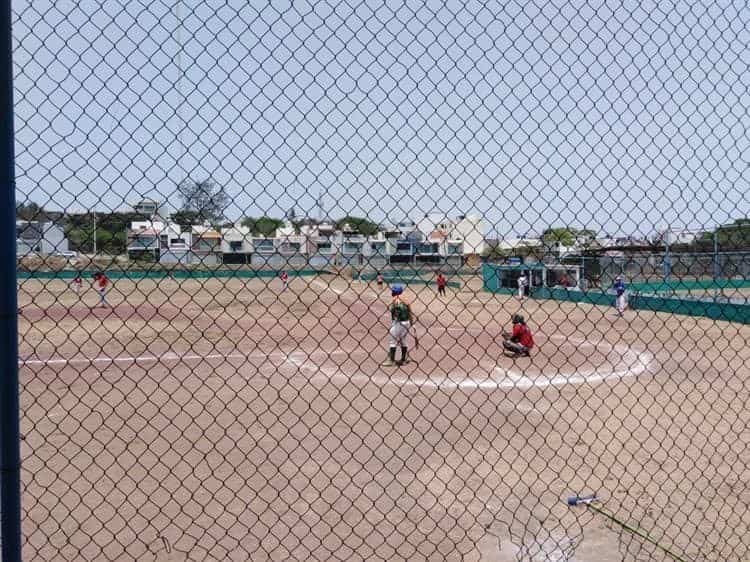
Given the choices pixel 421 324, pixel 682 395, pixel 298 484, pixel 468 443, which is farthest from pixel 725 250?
pixel 298 484

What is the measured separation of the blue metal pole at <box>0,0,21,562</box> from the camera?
2.12 metres

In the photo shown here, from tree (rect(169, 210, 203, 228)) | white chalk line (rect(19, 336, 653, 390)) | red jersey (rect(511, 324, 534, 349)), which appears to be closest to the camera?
tree (rect(169, 210, 203, 228))

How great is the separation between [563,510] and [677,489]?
1172 millimetres

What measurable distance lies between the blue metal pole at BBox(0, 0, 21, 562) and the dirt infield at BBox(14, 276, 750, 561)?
Result: 2661mm

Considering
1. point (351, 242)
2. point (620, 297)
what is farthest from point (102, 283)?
point (351, 242)

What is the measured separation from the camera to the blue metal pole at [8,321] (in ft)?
6.97

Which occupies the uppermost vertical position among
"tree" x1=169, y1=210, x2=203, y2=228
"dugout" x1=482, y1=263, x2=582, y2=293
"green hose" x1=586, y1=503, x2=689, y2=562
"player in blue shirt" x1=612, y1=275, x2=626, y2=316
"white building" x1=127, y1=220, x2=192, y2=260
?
"tree" x1=169, y1=210, x2=203, y2=228

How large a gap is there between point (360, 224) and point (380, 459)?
3648mm

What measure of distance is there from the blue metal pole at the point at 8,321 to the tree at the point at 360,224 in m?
1.57

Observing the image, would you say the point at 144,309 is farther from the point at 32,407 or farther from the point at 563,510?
the point at 563,510

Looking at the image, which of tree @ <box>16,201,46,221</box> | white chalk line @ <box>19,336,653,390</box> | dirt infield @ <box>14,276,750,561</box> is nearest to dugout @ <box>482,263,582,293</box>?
white chalk line @ <box>19,336,653,390</box>

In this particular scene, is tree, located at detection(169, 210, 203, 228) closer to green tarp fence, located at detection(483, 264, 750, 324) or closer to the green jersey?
the green jersey

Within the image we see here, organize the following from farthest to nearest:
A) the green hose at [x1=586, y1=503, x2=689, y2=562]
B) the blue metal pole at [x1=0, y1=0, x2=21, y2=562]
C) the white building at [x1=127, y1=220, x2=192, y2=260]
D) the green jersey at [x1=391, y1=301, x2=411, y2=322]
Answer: the green jersey at [x1=391, y1=301, x2=411, y2=322]
the green hose at [x1=586, y1=503, x2=689, y2=562]
the white building at [x1=127, y1=220, x2=192, y2=260]
the blue metal pole at [x1=0, y1=0, x2=21, y2=562]

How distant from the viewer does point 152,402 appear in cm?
917
